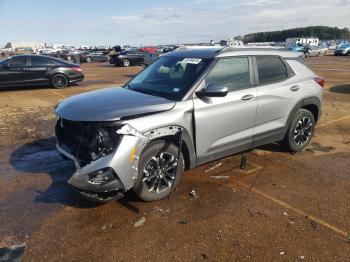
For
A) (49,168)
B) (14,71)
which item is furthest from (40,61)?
(49,168)

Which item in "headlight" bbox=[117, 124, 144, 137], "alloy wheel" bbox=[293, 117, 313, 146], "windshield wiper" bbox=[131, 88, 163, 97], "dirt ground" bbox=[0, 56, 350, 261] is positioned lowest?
"dirt ground" bbox=[0, 56, 350, 261]

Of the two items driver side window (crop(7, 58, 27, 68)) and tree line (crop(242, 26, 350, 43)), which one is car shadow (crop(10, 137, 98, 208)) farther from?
tree line (crop(242, 26, 350, 43))

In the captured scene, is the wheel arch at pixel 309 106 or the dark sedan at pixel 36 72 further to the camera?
the dark sedan at pixel 36 72

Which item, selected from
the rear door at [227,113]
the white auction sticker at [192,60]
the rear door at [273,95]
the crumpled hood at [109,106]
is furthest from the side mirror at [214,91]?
the rear door at [273,95]

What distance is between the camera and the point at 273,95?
17.2ft

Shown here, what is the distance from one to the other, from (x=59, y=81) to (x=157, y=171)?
11.6m

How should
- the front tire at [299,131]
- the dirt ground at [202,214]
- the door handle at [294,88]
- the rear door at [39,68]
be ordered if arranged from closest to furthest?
1. the dirt ground at [202,214]
2. the door handle at [294,88]
3. the front tire at [299,131]
4. the rear door at [39,68]

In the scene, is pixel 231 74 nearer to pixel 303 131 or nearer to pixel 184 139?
pixel 184 139

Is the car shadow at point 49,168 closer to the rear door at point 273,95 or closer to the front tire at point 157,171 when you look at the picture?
the front tire at point 157,171

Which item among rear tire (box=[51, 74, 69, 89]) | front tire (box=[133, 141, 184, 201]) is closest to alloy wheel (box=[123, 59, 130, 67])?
rear tire (box=[51, 74, 69, 89])

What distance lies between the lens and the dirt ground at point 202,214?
3.33 metres

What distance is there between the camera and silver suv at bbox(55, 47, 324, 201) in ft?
12.3

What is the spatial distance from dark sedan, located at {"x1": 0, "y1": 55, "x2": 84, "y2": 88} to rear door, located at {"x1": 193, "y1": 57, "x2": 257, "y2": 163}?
36.7 ft

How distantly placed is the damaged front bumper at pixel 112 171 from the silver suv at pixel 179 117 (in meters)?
0.01
